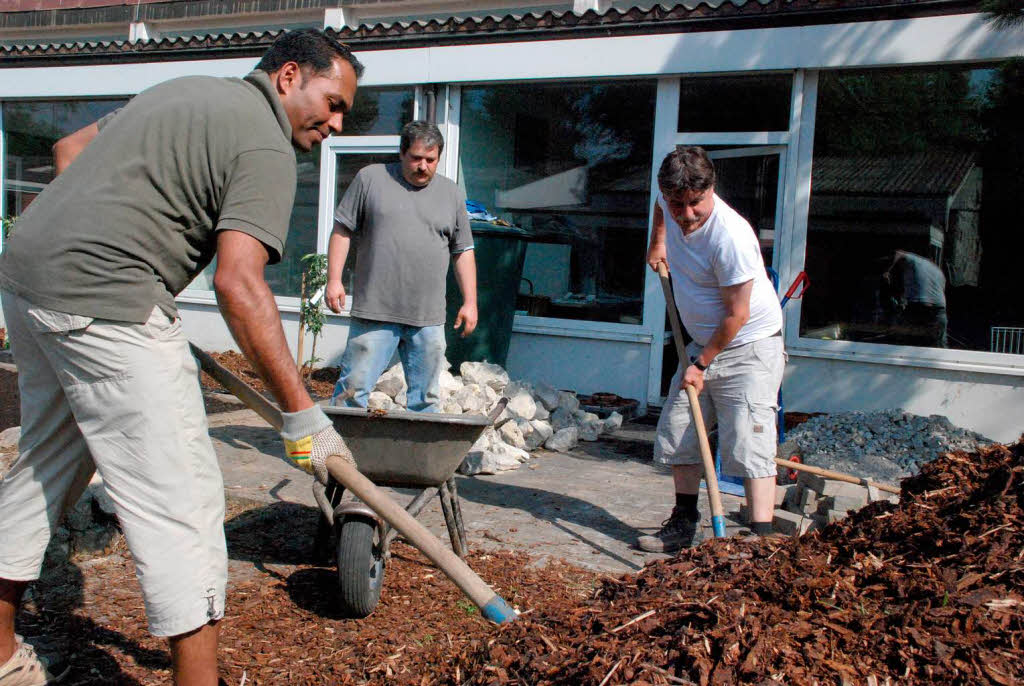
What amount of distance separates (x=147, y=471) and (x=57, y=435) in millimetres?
437

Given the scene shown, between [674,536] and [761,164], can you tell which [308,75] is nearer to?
[674,536]

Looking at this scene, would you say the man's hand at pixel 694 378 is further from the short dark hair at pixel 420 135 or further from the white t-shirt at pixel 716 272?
the short dark hair at pixel 420 135

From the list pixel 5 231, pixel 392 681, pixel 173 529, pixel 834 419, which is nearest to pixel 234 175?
pixel 173 529

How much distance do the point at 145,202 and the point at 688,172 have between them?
7.74 ft

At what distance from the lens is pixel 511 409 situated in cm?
649

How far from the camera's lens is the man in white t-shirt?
152 inches

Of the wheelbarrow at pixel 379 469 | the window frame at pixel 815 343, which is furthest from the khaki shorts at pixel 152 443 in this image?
the window frame at pixel 815 343

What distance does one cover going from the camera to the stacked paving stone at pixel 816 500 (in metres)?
4.24

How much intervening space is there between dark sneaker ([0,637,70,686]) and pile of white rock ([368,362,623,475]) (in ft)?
11.0

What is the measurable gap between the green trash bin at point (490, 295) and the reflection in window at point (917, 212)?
2.54m

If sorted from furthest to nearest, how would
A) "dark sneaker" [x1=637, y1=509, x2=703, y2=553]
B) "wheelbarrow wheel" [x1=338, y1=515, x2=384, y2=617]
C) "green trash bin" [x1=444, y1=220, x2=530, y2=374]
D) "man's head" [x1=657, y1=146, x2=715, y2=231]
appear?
1. "green trash bin" [x1=444, y1=220, x2=530, y2=374]
2. "dark sneaker" [x1=637, y1=509, x2=703, y2=553]
3. "man's head" [x1=657, y1=146, x2=715, y2=231]
4. "wheelbarrow wheel" [x1=338, y1=515, x2=384, y2=617]

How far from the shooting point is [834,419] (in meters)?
6.34

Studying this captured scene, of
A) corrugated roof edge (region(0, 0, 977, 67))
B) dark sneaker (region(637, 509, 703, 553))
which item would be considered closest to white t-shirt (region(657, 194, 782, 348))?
dark sneaker (region(637, 509, 703, 553))

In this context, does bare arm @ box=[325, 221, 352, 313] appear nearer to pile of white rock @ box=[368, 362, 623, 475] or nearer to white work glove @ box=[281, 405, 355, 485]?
pile of white rock @ box=[368, 362, 623, 475]
